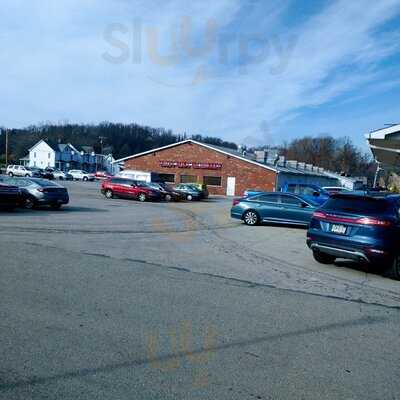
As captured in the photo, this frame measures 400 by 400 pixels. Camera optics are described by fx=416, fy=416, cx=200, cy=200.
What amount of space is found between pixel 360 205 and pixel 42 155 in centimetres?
10586

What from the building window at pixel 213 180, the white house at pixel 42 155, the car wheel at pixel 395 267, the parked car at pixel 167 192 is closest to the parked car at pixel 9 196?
the car wheel at pixel 395 267

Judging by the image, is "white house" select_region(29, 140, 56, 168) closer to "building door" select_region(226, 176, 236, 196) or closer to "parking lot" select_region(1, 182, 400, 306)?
"building door" select_region(226, 176, 236, 196)

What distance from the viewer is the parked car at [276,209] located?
16578 millimetres

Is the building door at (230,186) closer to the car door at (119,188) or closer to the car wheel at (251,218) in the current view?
the car door at (119,188)

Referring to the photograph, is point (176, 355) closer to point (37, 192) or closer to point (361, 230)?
point (361, 230)

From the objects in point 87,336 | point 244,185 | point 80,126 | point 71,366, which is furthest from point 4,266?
point 80,126

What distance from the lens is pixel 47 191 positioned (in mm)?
18641

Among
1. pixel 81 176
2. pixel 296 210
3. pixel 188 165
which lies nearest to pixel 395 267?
pixel 296 210

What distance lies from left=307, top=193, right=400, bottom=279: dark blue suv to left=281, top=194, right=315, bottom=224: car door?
7667 millimetres

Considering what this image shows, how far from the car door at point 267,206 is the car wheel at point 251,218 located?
0.20 m

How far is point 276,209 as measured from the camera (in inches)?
667

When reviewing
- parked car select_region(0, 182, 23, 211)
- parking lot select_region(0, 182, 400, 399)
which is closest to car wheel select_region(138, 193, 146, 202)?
parked car select_region(0, 182, 23, 211)

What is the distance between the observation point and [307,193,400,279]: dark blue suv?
7926mm

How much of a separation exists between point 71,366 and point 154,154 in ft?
159
